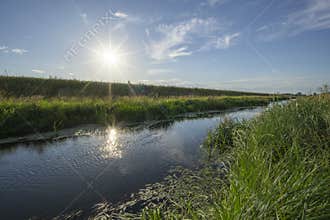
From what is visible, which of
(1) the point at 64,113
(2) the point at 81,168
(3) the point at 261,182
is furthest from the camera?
(1) the point at 64,113

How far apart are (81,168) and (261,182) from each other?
3.39m

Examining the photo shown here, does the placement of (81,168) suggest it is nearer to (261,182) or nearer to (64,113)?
(261,182)

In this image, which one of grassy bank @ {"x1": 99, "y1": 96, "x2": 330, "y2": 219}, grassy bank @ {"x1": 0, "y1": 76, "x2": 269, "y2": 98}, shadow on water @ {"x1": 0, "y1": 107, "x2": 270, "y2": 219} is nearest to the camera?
grassy bank @ {"x1": 99, "y1": 96, "x2": 330, "y2": 219}

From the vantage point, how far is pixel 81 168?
155 inches

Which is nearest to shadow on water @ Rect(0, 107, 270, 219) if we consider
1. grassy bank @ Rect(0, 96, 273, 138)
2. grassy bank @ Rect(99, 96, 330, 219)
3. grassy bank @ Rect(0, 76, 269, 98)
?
grassy bank @ Rect(99, 96, 330, 219)

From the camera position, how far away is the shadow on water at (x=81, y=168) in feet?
9.31

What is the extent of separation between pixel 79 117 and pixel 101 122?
90 centimetres

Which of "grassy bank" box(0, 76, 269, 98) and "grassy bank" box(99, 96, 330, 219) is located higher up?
"grassy bank" box(0, 76, 269, 98)

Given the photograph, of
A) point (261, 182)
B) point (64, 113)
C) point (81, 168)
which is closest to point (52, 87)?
point (64, 113)

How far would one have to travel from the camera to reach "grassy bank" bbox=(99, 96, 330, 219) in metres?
1.46

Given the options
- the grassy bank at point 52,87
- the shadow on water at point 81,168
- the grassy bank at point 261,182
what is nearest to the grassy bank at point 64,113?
the shadow on water at point 81,168

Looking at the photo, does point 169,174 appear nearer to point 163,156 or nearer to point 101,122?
point 163,156

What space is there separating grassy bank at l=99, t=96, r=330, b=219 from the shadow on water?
0.42m

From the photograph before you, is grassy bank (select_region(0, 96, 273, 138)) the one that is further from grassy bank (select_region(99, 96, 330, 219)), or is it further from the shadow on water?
grassy bank (select_region(99, 96, 330, 219))
